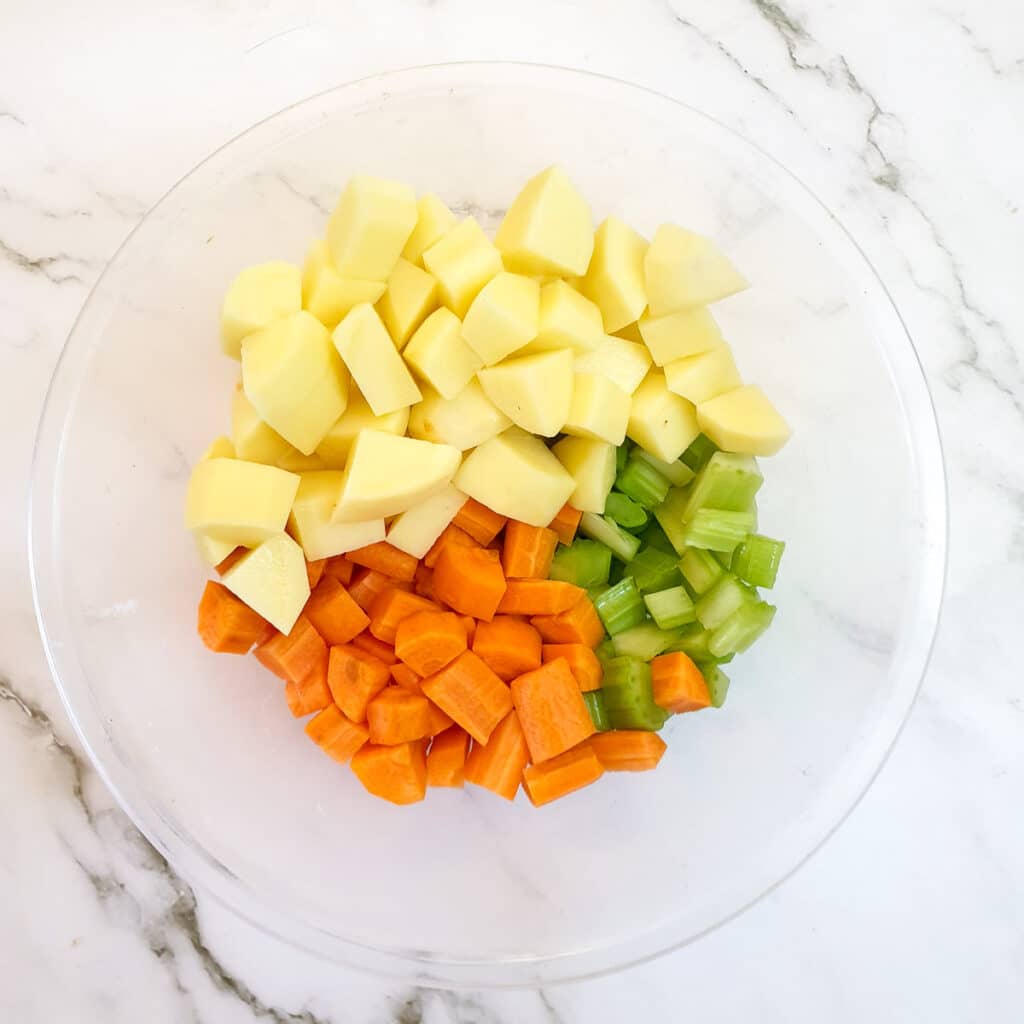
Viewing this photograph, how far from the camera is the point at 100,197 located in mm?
1632

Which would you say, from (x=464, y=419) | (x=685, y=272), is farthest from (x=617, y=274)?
(x=464, y=419)

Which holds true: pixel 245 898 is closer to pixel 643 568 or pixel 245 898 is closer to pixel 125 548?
pixel 125 548

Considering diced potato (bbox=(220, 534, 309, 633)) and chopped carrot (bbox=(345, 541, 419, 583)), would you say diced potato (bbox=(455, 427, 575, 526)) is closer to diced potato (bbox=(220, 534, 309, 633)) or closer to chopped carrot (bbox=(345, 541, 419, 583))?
chopped carrot (bbox=(345, 541, 419, 583))

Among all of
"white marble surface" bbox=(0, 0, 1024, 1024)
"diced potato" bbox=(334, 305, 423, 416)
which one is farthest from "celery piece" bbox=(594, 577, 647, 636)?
"white marble surface" bbox=(0, 0, 1024, 1024)

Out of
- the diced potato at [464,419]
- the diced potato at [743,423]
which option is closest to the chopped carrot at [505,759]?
the diced potato at [464,419]

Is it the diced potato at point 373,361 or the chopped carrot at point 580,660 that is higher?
the diced potato at point 373,361

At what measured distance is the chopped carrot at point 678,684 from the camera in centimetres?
143

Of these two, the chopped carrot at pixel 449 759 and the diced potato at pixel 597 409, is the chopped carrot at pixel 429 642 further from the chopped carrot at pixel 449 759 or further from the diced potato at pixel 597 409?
the diced potato at pixel 597 409

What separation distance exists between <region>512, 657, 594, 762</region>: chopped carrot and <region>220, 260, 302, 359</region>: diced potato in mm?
661

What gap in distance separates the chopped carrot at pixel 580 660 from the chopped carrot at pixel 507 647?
0.9 inches

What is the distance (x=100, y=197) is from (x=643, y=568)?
3.74ft

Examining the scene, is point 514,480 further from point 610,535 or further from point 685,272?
point 685,272

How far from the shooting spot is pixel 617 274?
1.39 metres

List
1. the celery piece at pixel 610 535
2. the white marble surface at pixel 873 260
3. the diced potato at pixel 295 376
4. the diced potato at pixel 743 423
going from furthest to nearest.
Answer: the white marble surface at pixel 873 260 → the celery piece at pixel 610 535 → the diced potato at pixel 743 423 → the diced potato at pixel 295 376
